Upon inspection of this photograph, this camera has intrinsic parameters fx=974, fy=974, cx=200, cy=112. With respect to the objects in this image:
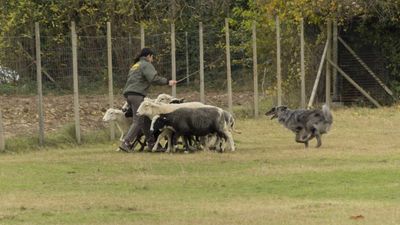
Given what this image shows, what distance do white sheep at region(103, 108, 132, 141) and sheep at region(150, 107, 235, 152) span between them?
51.6 inches

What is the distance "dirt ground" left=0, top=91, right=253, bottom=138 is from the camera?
20.7m

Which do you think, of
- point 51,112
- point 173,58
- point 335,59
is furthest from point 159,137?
point 335,59

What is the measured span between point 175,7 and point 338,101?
7104 millimetres

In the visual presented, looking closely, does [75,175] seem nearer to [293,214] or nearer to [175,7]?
[293,214]

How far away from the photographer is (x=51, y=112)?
892 inches

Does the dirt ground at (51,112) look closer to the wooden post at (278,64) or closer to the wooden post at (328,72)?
the wooden post at (278,64)

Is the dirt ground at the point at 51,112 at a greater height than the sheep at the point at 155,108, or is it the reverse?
the sheep at the point at 155,108

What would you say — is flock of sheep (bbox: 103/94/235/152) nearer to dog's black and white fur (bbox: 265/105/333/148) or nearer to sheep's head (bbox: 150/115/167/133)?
sheep's head (bbox: 150/115/167/133)

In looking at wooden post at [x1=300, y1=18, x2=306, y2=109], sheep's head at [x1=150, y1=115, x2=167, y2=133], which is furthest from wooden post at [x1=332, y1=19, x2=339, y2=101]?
sheep's head at [x1=150, y1=115, x2=167, y2=133]

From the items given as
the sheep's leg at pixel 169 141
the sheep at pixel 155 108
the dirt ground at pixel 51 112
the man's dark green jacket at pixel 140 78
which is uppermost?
the man's dark green jacket at pixel 140 78

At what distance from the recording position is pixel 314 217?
34.6 ft

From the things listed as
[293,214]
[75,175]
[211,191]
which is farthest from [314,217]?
[75,175]

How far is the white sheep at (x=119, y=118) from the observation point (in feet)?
62.8

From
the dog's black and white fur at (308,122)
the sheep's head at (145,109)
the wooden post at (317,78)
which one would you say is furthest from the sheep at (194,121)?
the wooden post at (317,78)
